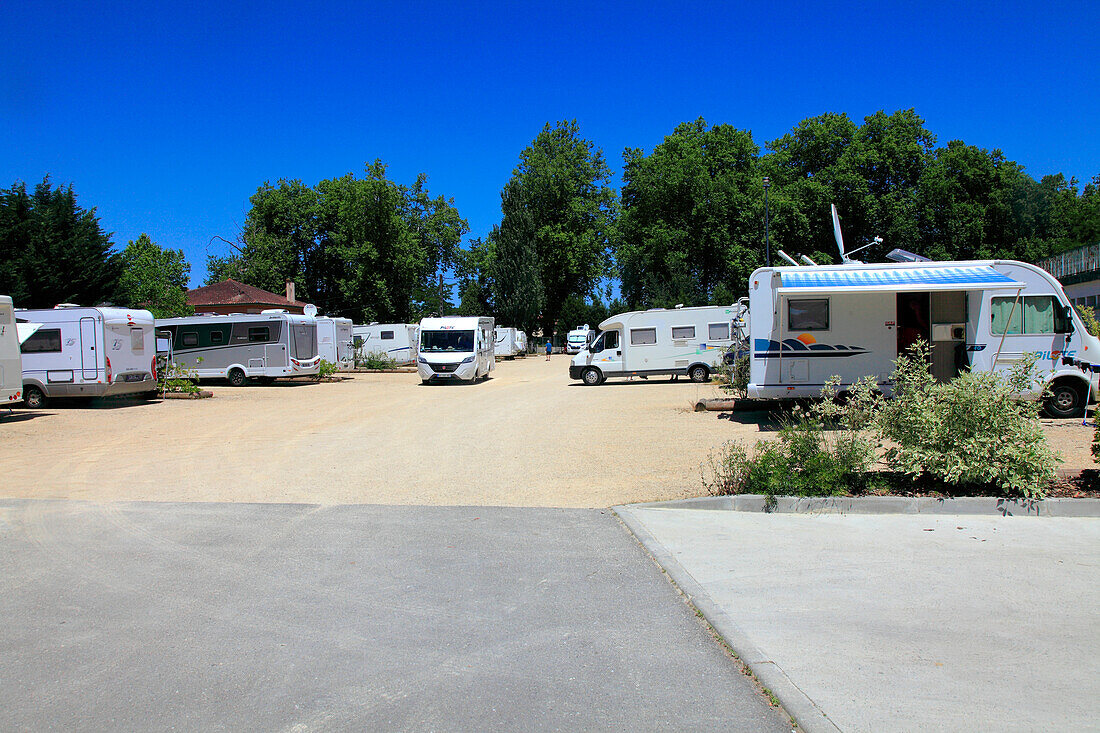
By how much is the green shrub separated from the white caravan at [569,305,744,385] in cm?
1724

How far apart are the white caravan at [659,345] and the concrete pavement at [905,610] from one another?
721 inches

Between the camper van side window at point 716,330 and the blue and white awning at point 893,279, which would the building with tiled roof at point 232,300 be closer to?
the camper van side window at point 716,330

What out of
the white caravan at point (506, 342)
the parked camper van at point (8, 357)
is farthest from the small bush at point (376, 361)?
the parked camper van at point (8, 357)

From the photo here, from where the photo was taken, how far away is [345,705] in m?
3.43

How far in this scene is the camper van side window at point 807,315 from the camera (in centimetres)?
1440

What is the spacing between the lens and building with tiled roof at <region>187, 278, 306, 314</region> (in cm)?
4284

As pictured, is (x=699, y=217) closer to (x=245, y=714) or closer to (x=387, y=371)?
(x=387, y=371)

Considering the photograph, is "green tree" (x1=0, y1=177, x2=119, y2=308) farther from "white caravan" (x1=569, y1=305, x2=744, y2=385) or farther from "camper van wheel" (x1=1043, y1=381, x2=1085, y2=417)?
"camper van wheel" (x1=1043, y1=381, x2=1085, y2=417)

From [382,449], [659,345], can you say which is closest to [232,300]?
[659,345]

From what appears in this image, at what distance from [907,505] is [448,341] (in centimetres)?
2284

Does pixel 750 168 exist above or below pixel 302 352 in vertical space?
above

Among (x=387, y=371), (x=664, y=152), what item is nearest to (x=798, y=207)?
(x=664, y=152)

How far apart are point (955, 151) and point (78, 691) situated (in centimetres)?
5149

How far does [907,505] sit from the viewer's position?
695 centimetres
